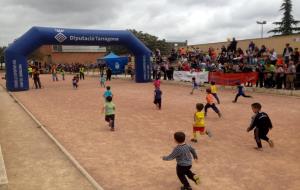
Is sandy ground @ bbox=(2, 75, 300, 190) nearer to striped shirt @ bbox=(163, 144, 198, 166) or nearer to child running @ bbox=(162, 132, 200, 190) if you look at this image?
child running @ bbox=(162, 132, 200, 190)

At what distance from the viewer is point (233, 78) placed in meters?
24.4

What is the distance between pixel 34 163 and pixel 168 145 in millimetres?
3348

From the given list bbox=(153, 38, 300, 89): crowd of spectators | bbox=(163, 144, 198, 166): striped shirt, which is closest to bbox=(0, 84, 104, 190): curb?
bbox=(163, 144, 198, 166): striped shirt

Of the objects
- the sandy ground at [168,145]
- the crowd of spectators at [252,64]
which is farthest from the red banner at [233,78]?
the sandy ground at [168,145]

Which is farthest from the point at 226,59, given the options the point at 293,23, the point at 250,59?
the point at 293,23

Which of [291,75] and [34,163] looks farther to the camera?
[291,75]

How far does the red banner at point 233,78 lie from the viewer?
2347 cm

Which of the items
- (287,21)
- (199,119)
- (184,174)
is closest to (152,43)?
(287,21)

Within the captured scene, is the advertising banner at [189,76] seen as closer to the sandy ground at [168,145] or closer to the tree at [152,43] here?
the sandy ground at [168,145]

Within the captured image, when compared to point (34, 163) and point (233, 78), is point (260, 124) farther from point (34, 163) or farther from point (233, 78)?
point (233, 78)

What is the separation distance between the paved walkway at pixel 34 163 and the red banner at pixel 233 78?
1442 cm

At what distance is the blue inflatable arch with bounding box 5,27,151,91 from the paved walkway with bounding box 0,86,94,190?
15.0 metres

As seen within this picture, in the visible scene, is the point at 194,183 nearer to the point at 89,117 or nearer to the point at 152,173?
the point at 152,173

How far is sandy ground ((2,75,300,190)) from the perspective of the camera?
24.0 feet
